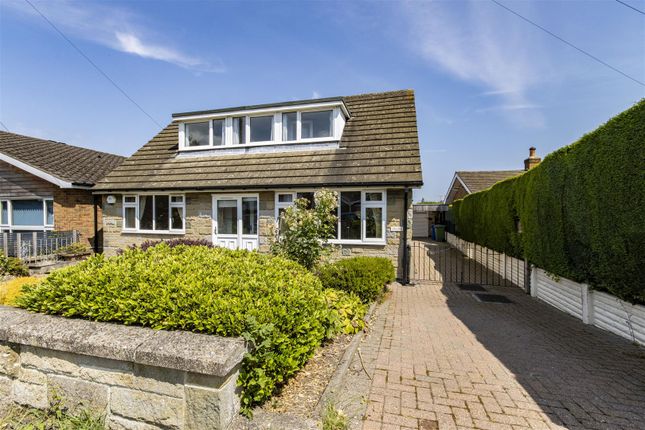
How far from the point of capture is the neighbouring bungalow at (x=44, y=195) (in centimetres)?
1245

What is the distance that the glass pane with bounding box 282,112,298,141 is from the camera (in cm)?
1120

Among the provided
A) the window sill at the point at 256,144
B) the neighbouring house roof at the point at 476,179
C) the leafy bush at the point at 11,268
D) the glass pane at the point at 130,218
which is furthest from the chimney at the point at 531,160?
the leafy bush at the point at 11,268

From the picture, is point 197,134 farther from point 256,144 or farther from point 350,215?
point 350,215

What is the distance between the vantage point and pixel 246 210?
10.6m

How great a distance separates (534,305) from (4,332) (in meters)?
8.77

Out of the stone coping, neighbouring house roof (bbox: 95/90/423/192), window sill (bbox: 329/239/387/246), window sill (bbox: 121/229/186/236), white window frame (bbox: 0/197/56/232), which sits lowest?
the stone coping

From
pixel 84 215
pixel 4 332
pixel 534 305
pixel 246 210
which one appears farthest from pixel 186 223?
pixel 534 305

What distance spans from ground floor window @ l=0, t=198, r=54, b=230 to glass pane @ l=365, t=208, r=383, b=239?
13.4 metres

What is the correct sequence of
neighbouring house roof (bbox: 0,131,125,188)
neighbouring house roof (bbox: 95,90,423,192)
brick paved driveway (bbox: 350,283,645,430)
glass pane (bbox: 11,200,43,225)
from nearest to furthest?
brick paved driveway (bbox: 350,283,645,430) < neighbouring house roof (bbox: 95,90,423,192) < neighbouring house roof (bbox: 0,131,125,188) < glass pane (bbox: 11,200,43,225)

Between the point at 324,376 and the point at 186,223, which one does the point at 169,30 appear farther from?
the point at 324,376

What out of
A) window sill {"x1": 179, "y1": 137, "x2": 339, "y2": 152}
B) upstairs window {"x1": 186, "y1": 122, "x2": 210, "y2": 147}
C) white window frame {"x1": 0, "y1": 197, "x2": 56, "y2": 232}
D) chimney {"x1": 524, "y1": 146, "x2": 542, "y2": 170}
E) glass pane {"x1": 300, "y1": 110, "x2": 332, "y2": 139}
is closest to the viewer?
window sill {"x1": 179, "y1": 137, "x2": 339, "y2": 152}

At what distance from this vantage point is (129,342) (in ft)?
7.95

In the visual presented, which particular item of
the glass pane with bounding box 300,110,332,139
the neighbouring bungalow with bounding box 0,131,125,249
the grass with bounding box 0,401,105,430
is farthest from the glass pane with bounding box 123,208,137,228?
the grass with bounding box 0,401,105,430

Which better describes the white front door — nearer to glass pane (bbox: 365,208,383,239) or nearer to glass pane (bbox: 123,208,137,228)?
glass pane (bbox: 123,208,137,228)
